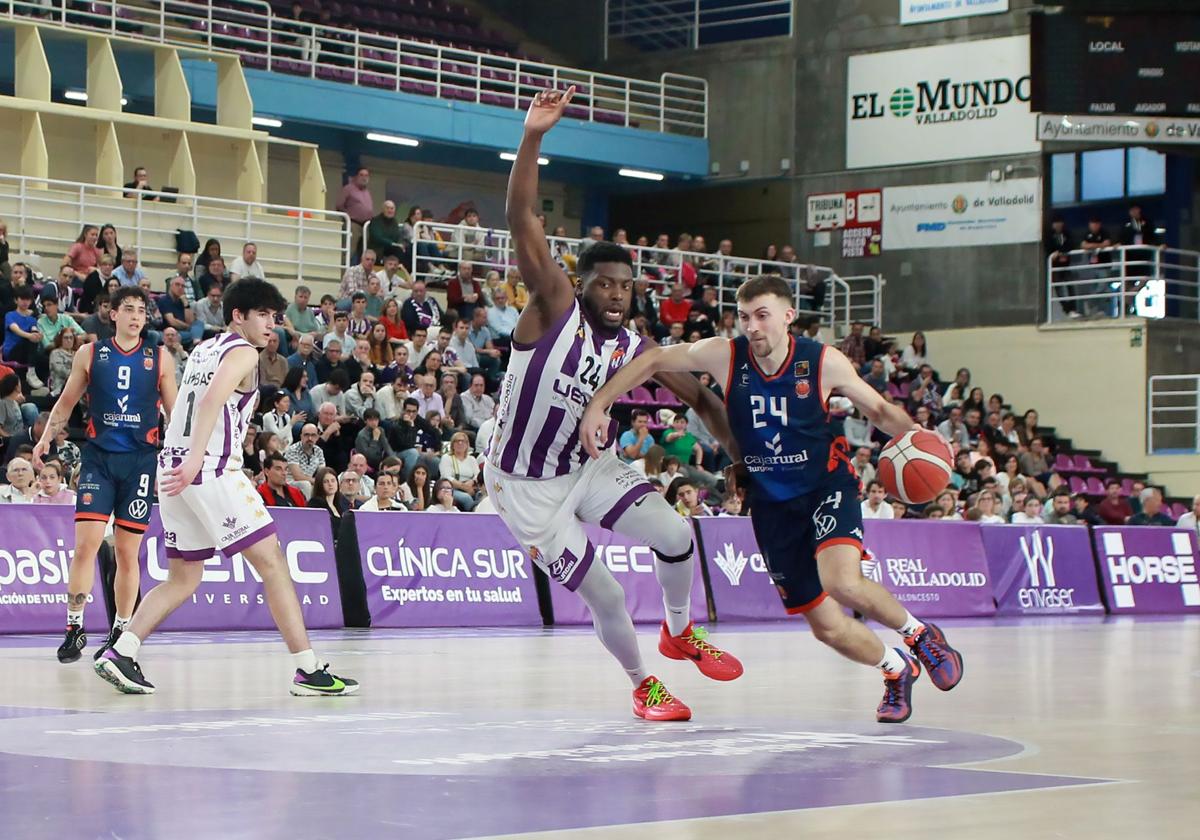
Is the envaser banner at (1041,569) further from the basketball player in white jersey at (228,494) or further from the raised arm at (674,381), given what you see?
the raised arm at (674,381)

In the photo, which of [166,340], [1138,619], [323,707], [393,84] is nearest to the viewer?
[323,707]

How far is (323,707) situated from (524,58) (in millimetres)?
29741

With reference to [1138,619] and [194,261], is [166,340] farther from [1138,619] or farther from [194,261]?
[1138,619]

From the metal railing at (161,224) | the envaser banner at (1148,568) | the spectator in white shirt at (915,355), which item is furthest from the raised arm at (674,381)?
the spectator in white shirt at (915,355)

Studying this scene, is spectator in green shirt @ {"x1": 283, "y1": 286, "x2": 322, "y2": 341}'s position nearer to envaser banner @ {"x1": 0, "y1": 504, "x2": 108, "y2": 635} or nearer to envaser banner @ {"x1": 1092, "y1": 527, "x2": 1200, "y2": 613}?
envaser banner @ {"x1": 0, "y1": 504, "x2": 108, "y2": 635}

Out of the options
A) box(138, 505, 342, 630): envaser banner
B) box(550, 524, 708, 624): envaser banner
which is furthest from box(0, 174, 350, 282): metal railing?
box(550, 524, 708, 624): envaser banner

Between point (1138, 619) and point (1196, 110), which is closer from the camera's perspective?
point (1138, 619)

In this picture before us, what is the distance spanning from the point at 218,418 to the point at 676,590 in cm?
253

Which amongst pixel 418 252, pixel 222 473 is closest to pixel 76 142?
pixel 418 252

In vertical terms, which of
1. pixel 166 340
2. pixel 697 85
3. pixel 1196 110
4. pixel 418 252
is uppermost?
pixel 697 85

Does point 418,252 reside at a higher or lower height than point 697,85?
lower

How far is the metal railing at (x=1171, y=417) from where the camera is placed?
104 ft

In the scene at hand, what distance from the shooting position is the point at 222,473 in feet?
30.3

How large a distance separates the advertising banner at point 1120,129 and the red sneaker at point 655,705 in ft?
70.7
